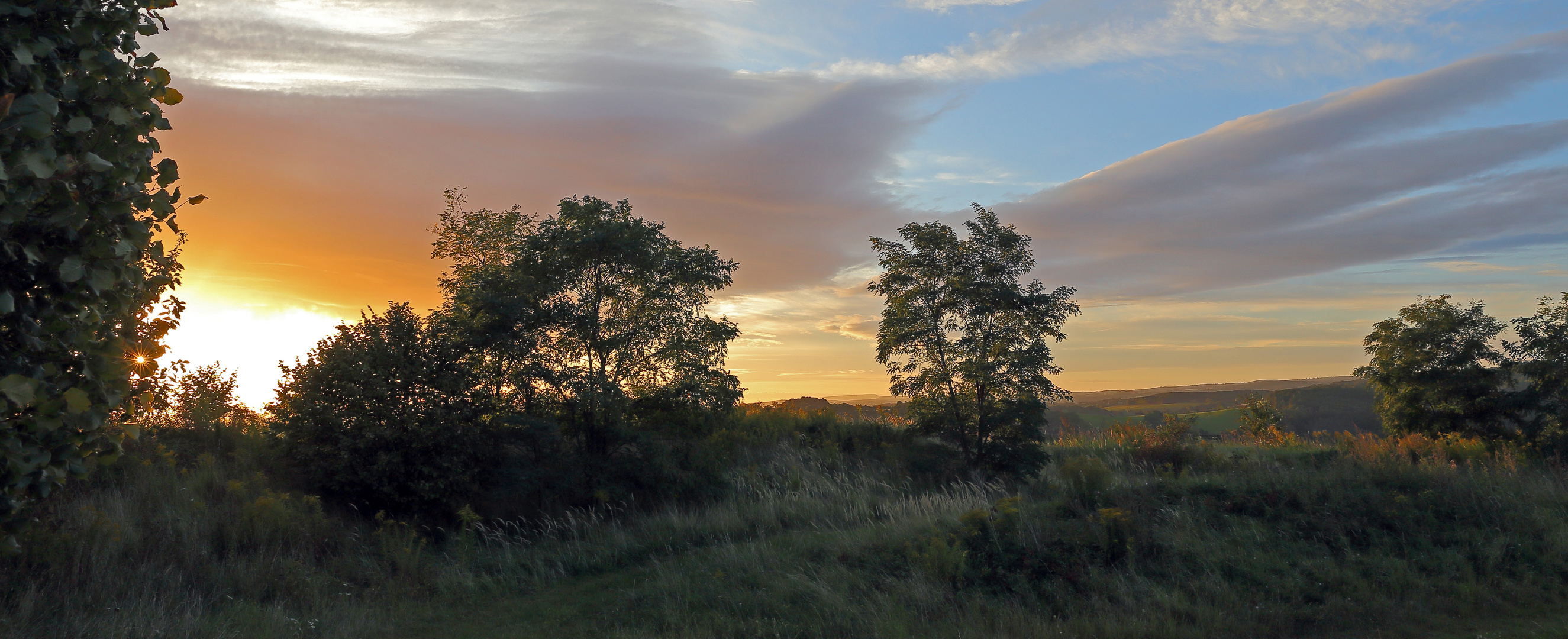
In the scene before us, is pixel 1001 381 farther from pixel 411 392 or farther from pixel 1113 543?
pixel 411 392

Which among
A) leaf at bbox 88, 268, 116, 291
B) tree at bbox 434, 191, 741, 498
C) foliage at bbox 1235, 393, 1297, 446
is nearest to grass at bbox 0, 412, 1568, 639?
tree at bbox 434, 191, 741, 498

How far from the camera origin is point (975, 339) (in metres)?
19.7

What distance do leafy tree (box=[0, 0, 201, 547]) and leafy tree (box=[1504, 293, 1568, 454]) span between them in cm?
2882

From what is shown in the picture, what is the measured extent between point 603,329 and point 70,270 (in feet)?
41.7

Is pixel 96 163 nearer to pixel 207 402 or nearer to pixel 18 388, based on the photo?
pixel 18 388

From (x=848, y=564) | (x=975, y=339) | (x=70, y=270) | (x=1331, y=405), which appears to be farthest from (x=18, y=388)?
(x=1331, y=405)

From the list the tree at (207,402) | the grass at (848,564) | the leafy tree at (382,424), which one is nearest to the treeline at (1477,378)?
the grass at (848,564)

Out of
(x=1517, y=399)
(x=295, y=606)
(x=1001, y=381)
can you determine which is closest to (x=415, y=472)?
(x=295, y=606)

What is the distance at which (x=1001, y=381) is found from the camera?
19.2 meters

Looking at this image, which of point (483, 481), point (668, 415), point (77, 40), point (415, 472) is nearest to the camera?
point (77, 40)

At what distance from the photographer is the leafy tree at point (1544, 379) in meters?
19.3

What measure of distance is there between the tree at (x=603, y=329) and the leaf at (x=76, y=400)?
1167 cm

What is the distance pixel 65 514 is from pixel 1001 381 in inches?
743

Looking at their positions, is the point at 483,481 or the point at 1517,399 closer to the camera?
the point at 483,481
